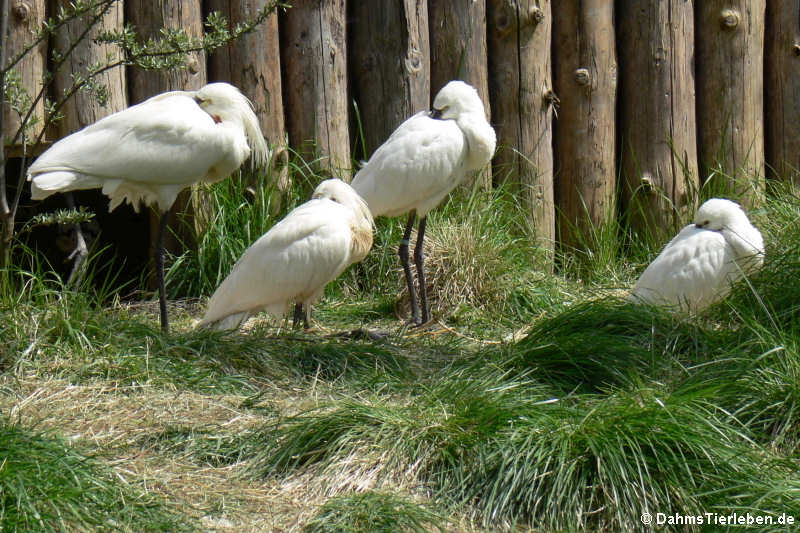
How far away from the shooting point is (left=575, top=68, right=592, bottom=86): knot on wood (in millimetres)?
6750

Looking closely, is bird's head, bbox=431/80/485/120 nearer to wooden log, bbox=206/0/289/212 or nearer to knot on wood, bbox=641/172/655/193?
wooden log, bbox=206/0/289/212

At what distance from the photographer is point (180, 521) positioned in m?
3.10

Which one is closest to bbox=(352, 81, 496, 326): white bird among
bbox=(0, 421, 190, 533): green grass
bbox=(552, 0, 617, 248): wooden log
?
bbox=(552, 0, 617, 248): wooden log

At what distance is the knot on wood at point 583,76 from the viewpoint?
6.75m

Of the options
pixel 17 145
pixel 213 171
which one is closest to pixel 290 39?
pixel 213 171

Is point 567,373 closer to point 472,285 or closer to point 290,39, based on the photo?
point 472,285

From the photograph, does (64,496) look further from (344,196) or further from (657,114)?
(657,114)

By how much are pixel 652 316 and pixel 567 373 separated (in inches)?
24.4

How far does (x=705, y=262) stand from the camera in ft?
17.4

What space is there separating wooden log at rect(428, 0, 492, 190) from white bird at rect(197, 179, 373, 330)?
1.64 meters

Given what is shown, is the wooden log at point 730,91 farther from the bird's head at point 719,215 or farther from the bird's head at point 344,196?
the bird's head at point 344,196

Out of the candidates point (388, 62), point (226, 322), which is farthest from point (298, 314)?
point (388, 62)

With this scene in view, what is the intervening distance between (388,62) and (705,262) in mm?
2473

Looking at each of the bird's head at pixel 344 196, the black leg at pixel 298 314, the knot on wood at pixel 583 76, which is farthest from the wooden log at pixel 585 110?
the black leg at pixel 298 314
